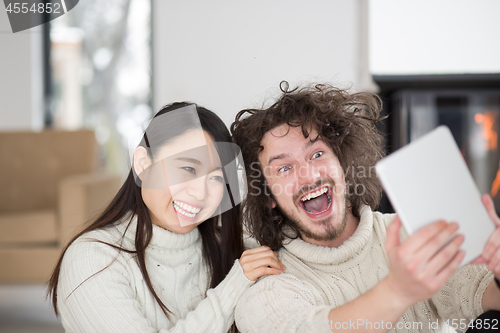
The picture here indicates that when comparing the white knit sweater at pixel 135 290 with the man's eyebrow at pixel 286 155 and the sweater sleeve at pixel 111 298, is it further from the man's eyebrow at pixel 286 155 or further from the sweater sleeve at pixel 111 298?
the man's eyebrow at pixel 286 155

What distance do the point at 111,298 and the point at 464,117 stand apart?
1692 millimetres

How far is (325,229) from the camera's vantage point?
110cm

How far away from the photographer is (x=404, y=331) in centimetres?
104

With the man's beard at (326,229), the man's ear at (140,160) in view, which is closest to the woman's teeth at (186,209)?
the man's ear at (140,160)

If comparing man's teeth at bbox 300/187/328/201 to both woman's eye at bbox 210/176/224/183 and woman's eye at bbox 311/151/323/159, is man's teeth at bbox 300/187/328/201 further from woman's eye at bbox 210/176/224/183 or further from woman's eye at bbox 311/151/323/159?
woman's eye at bbox 210/176/224/183

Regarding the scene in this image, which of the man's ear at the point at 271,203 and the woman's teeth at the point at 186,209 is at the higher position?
the woman's teeth at the point at 186,209

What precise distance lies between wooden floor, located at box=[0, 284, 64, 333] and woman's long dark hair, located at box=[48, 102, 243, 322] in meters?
1.05

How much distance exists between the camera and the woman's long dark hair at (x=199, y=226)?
1.12 metres

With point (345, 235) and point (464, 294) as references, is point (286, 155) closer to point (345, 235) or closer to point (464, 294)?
point (345, 235)

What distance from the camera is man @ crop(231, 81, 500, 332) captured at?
86 cm

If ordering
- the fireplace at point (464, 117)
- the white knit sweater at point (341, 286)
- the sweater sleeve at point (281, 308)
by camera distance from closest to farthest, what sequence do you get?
the sweater sleeve at point (281, 308) < the white knit sweater at point (341, 286) < the fireplace at point (464, 117)

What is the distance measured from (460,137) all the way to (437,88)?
25cm

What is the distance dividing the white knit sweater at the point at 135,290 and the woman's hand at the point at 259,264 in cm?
2

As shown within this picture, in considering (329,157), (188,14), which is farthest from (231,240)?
(188,14)
